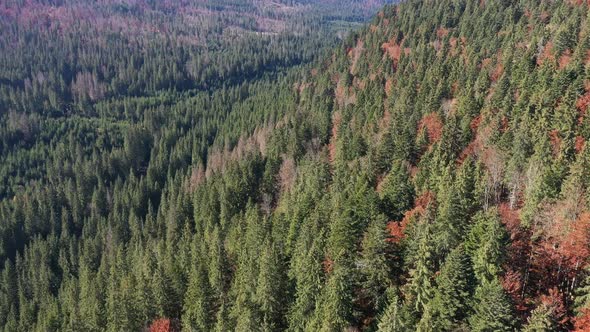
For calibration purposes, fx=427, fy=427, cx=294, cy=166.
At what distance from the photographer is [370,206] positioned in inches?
2309

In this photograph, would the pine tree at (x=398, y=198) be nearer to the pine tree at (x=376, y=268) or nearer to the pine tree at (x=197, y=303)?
the pine tree at (x=376, y=268)

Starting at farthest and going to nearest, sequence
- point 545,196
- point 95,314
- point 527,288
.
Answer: point 95,314 < point 545,196 < point 527,288

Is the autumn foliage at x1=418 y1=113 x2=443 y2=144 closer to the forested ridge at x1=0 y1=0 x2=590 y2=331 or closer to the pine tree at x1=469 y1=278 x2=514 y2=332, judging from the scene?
the forested ridge at x1=0 y1=0 x2=590 y2=331

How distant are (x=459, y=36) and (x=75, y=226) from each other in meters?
138

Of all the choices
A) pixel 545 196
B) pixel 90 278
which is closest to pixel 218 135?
pixel 90 278

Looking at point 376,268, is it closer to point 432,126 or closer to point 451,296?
point 451,296

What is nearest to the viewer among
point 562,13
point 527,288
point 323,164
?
point 527,288

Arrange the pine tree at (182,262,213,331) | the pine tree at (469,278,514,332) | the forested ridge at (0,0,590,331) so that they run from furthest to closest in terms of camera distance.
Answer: the pine tree at (182,262,213,331), the forested ridge at (0,0,590,331), the pine tree at (469,278,514,332)

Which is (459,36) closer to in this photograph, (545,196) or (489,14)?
(489,14)

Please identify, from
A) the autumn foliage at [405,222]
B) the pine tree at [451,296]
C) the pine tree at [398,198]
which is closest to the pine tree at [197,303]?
the autumn foliage at [405,222]

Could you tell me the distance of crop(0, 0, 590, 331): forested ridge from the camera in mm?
44281

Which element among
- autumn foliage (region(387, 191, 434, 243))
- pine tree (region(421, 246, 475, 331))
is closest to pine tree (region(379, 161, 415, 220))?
autumn foliage (region(387, 191, 434, 243))

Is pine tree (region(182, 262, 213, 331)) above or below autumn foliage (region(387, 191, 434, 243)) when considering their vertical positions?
below

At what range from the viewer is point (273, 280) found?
54.2 m
